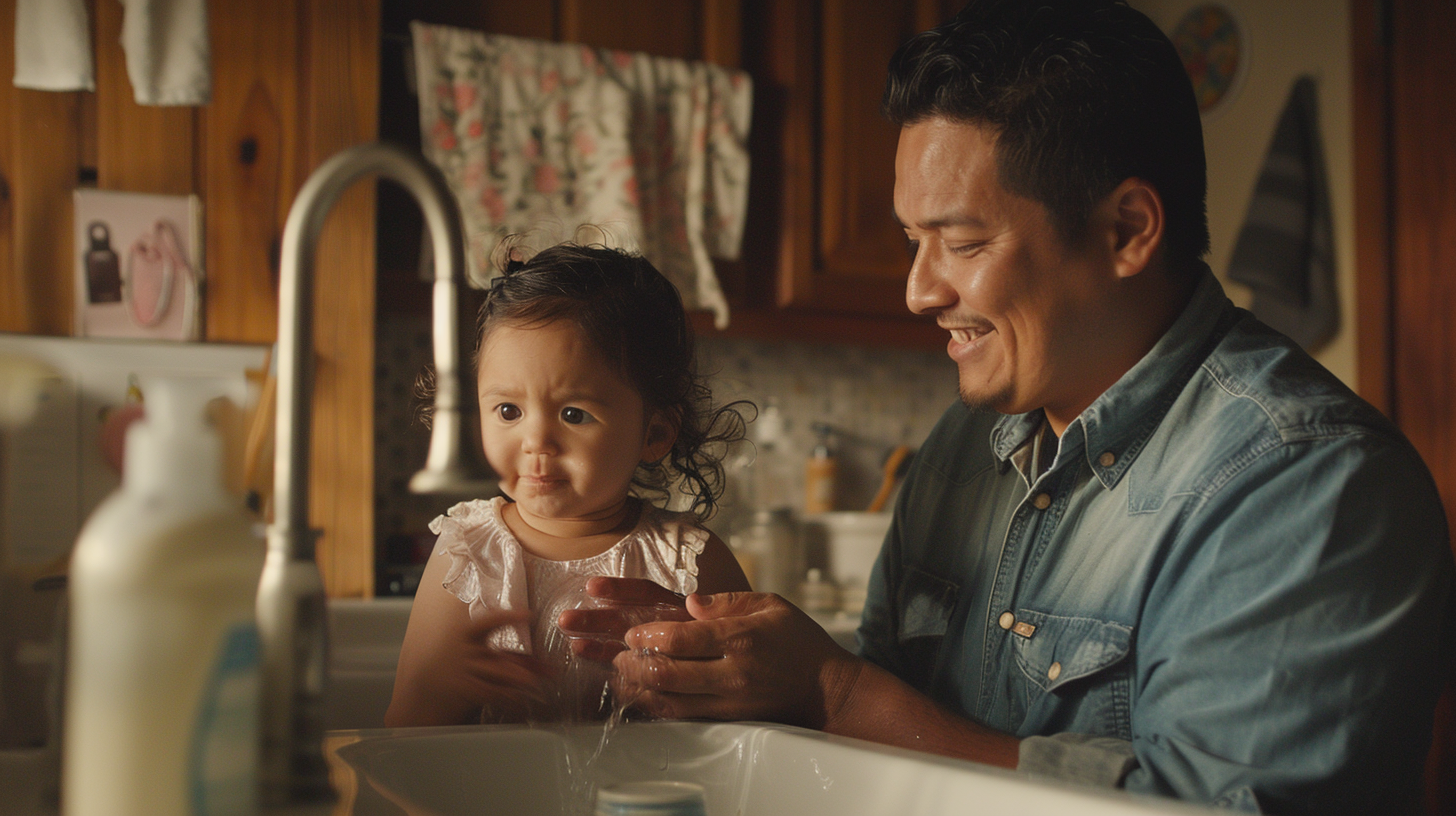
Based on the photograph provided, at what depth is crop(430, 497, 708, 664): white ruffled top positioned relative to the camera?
113cm

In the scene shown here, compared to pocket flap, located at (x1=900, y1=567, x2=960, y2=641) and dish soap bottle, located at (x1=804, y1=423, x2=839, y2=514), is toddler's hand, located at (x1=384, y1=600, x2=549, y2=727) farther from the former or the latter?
dish soap bottle, located at (x1=804, y1=423, x2=839, y2=514)

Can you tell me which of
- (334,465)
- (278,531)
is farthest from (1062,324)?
(334,465)

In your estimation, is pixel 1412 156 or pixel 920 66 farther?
pixel 1412 156

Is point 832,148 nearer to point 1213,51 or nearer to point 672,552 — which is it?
point 1213,51

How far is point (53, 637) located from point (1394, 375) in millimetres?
2578

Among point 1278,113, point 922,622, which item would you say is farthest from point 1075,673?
point 1278,113

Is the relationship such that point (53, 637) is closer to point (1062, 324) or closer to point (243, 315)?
point (1062, 324)

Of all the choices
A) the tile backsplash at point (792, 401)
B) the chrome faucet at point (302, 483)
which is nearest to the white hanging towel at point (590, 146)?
the tile backsplash at point (792, 401)

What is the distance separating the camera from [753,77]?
2.42 m

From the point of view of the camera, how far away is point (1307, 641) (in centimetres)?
75

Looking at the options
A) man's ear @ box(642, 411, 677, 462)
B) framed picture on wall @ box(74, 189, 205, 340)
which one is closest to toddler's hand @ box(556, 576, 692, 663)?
man's ear @ box(642, 411, 677, 462)

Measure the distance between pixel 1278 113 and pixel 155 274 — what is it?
Answer: 7.95 feet

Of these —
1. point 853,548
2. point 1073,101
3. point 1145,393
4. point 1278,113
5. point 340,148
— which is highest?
point 1278,113

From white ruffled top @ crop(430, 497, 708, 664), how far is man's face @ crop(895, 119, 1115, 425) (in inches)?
15.1
